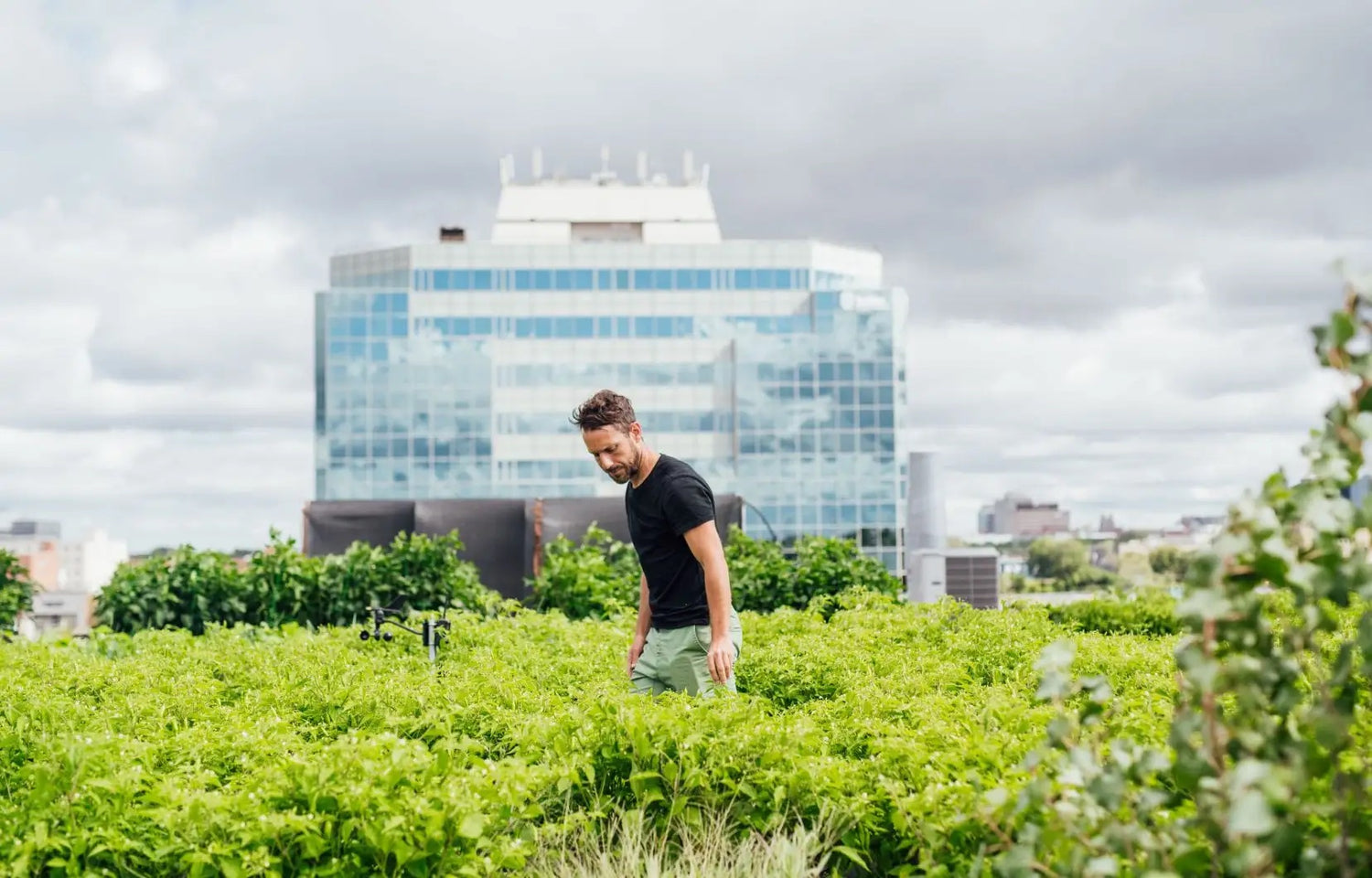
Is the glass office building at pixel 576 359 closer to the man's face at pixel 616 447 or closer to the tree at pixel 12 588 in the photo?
the tree at pixel 12 588

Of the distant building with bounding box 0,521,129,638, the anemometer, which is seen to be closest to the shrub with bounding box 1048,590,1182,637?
the anemometer

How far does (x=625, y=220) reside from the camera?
7031cm

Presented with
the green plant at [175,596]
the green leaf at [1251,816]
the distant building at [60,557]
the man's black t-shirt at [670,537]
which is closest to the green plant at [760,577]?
the green plant at [175,596]

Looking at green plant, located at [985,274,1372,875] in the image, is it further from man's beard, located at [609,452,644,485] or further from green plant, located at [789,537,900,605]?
green plant, located at [789,537,900,605]

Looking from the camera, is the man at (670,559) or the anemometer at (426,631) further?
the anemometer at (426,631)

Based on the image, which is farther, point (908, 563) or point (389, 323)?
point (389, 323)

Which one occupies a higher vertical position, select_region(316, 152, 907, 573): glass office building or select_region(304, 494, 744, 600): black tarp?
select_region(316, 152, 907, 573): glass office building

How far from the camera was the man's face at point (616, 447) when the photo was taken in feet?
17.1

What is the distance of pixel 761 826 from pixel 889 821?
1.36 feet

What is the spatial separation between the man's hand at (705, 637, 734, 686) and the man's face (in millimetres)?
779

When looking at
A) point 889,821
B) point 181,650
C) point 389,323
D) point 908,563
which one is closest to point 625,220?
point 389,323

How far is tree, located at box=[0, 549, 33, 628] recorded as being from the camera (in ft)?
41.2

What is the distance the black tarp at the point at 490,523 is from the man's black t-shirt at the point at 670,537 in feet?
23.1

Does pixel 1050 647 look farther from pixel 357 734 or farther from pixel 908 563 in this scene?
pixel 908 563
